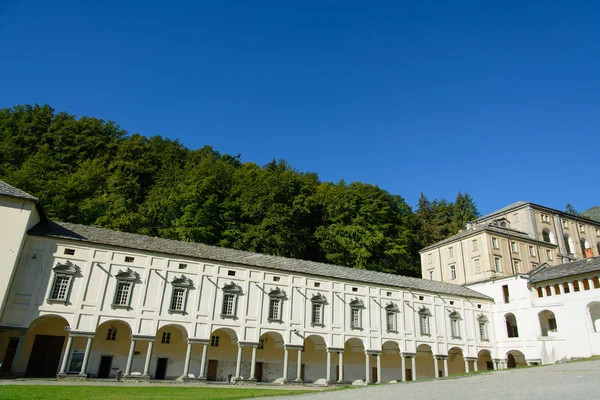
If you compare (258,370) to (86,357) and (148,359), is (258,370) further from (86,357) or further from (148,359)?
(86,357)

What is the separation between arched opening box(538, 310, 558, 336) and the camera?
35469 millimetres

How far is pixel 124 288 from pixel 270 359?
1146 cm

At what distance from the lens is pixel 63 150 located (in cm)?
5028

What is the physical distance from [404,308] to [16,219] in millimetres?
28129

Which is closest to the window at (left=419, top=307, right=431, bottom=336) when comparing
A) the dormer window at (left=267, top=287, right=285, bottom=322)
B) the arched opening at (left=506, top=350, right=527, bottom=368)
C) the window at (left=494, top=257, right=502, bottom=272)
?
the arched opening at (left=506, top=350, right=527, bottom=368)

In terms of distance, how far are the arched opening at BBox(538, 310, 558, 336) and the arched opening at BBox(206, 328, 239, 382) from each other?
25215mm

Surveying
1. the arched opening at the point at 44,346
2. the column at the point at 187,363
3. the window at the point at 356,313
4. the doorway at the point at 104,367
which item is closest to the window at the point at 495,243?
the window at the point at 356,313

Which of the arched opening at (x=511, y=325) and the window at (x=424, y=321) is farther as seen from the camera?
the arched opening at (x=511, y=325)

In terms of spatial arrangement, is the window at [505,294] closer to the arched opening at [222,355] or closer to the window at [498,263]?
the window at [498,263]

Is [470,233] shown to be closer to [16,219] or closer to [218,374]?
[218,374]

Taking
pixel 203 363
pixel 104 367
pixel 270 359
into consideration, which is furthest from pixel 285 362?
pixel 104 367

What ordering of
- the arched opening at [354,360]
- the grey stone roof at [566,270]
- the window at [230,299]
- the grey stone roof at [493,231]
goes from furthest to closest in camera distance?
the grey stone roof at [493,231] < the arched opening at [354,360] < the grey stone roof at [566,270] < the window at [230,299]

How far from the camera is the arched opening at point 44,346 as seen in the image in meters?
24.3

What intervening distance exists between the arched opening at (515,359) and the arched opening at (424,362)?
23.6 ft
